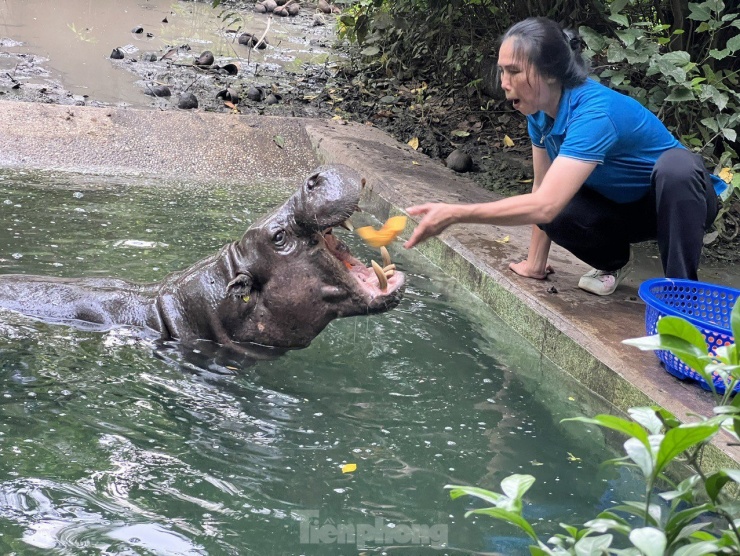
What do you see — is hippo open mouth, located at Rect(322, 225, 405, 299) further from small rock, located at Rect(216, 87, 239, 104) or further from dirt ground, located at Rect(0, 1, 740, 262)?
small rock, located at Rect(216, 87, 239, 104)

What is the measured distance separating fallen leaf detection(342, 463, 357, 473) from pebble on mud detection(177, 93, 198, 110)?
23.0ft

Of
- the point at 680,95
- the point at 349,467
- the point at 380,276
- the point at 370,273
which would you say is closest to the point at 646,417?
the point at 349,467

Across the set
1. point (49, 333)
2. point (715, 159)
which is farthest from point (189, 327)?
point (715, 159)

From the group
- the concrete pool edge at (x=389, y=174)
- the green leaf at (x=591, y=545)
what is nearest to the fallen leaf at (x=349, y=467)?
the concrete pool edge at (x=389, y=174)

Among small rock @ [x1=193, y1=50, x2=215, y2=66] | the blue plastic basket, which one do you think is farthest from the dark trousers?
small rock @ [x1=193, y1=50, x2=215, y2=66]

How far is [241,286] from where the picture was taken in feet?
13.0

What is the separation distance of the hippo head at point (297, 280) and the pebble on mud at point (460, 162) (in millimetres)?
4497

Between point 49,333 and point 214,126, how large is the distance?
15.5 ft

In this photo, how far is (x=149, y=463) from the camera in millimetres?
3217

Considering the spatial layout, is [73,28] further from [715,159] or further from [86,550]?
[86,550]

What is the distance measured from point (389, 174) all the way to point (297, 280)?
3584 millimetres

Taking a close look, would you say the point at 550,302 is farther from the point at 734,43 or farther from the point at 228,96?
the point at 228,96

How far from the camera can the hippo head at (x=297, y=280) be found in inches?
153

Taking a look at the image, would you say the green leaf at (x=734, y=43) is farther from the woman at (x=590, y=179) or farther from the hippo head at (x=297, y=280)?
the hippo head at (x=297, y=280)
